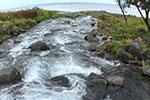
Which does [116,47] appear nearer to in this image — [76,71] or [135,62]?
[135,62]

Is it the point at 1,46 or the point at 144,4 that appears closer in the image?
the point at 1,46

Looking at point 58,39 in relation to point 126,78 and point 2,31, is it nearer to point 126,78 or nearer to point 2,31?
point 2,31

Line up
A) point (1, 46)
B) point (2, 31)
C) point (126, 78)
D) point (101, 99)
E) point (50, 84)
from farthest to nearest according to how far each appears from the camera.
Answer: point (2, 31) < point (1, 46) < point (126, 78) < point (50, 84) < point (101, 99)

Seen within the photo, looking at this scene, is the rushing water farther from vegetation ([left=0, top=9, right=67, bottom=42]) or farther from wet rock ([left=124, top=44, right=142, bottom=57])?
vegetation ([left=0, top=9, right=67, bottom=42])

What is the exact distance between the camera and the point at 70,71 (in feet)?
33.6

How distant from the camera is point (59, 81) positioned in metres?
8.91

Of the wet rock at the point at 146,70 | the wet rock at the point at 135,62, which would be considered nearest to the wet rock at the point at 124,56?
the wet rock at the point at 135,62

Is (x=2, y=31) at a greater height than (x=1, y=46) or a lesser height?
greater

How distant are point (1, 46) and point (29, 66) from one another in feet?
25.8

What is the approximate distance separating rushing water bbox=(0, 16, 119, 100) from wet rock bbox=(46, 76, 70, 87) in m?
0.26

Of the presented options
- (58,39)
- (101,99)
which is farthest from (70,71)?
(58,39)

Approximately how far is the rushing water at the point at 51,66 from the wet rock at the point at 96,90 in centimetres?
36

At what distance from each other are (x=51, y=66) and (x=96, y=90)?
447 cm

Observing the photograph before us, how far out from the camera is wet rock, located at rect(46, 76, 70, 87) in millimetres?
8622
